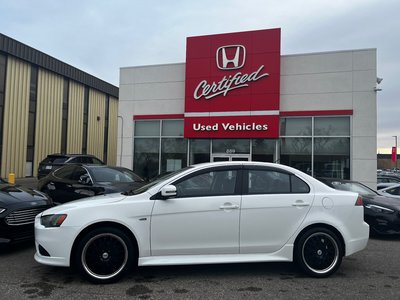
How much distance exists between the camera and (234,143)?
15430 millimetres

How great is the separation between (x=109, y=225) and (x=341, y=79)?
12.8 metres

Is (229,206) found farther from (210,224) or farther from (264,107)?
(264,107)

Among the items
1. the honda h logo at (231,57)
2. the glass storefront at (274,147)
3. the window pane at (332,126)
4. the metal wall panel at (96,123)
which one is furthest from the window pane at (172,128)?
the metal wall panel at (96,123)

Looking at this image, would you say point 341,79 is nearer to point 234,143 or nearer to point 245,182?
point 234,143

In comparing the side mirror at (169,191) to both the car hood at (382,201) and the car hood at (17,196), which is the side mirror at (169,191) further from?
the car hood at (382,201)

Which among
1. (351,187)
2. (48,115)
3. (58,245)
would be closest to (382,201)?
(351,187)

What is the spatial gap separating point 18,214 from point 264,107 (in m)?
11.3

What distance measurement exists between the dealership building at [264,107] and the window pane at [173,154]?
0.05 m

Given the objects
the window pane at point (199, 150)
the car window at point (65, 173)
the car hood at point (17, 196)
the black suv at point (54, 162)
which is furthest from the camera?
the window pane at point (199, 150)

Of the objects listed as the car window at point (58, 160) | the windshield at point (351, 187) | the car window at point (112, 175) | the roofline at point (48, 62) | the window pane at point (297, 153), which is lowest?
the windshield at point (351, 187)

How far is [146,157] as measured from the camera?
55.0 feet

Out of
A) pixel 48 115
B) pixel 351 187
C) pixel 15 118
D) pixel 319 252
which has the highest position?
pixel 48 115

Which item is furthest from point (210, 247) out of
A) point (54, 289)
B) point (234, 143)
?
point (234, 143)

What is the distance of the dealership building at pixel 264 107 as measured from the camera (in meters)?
14.1
